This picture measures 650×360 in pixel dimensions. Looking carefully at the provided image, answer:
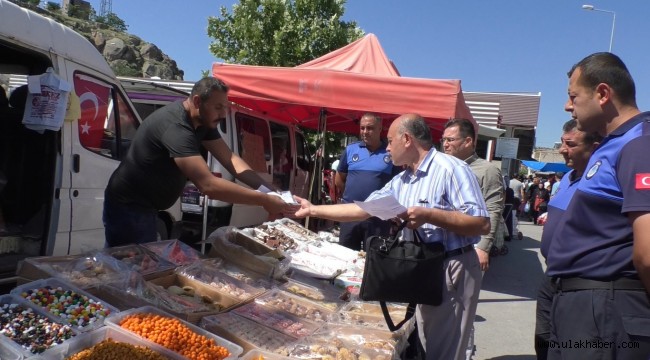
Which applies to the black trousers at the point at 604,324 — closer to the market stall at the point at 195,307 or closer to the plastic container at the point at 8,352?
the market stall at the point at 195,307

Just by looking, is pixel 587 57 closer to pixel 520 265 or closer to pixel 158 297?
pixel 158 297

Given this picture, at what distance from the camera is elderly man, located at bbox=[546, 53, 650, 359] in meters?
1.67

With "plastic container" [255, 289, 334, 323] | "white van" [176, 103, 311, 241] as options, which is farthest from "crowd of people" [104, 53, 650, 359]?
"white van" [176, 103, 311, 241]

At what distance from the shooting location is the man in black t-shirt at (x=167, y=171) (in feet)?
9.31

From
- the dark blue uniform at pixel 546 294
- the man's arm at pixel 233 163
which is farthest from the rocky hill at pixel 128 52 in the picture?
the dark blue uniform at pixel 546 294

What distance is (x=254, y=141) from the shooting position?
671 centimetres

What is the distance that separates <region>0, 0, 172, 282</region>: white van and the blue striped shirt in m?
2.57

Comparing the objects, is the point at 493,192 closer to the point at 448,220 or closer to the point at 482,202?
the point at 482,202

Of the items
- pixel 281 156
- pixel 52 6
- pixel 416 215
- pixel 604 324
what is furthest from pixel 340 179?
pixel 52 6

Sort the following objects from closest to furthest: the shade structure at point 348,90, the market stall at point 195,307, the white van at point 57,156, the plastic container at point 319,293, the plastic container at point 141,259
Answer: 1. the market stall at point 195,307
2. the plastic container at point 141,259
3. the plastic container at point 319,293
4. the white van at point 57,156
5. the shade structure at point 348,90

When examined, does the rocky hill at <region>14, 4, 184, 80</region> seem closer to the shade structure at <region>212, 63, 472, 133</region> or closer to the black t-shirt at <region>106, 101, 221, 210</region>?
the shade structure at <region>212, 63, 472, 133</region>

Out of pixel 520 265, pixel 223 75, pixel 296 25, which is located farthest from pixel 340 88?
pixel 296 25

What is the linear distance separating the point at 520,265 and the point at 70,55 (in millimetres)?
8500

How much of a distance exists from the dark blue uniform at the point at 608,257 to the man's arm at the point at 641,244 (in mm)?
32
